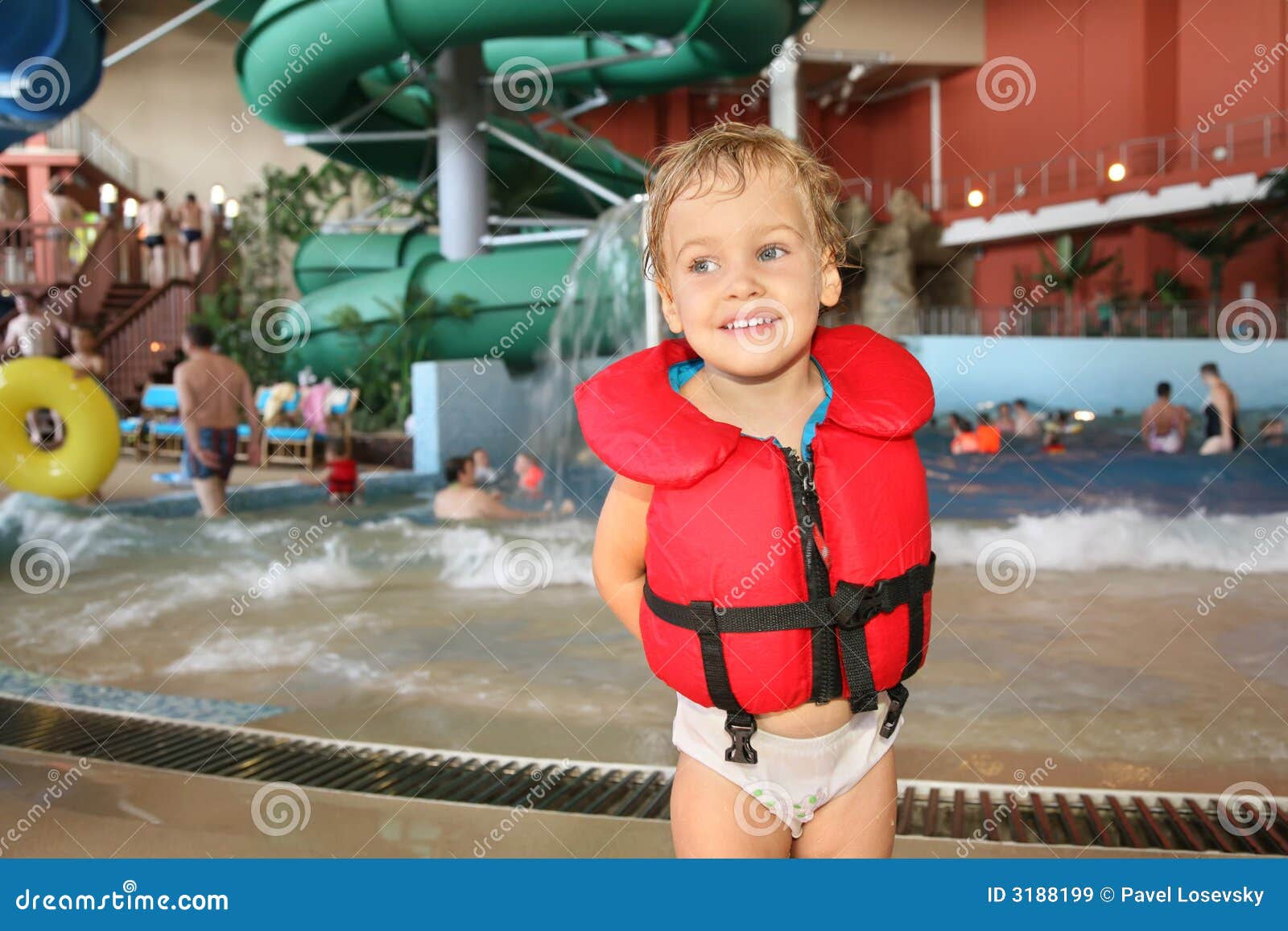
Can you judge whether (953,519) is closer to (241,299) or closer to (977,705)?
(977,705)

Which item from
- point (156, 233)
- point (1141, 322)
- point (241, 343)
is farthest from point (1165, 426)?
point (156, 233)

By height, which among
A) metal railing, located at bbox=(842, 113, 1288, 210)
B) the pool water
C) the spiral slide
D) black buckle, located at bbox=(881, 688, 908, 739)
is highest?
metal railing, located at bbox=(842, 113, 1288, 210)

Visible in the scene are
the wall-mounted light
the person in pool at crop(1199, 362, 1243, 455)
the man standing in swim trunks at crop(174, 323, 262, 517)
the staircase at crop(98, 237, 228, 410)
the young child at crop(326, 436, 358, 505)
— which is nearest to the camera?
the man standing in swim trunks at crop(174, 323, 262, 517)

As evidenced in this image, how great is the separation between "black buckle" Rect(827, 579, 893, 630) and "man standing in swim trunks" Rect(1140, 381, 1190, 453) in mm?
10140

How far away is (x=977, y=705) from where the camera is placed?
345 cm

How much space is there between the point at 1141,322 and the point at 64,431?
12190 millimetres

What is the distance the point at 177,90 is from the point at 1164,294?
16.1 metres

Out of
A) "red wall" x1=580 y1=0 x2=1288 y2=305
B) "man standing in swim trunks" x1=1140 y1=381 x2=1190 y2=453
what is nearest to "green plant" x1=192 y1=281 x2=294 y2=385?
"red wall" x1=580 y1=0 x2=1288 y2=305

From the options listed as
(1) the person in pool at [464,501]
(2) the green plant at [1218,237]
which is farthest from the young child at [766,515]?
(2) the green plant at [1218,237]

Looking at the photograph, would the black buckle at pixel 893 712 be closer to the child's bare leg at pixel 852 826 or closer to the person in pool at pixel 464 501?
the child's bare leg at pixel 852 826

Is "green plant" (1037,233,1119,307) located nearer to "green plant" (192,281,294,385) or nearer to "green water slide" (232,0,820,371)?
"green water slide" (232,0,820,371)

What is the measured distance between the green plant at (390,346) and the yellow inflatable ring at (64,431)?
322 cm

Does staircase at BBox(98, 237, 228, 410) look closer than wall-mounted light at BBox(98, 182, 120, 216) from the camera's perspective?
No

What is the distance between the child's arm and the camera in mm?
1488
